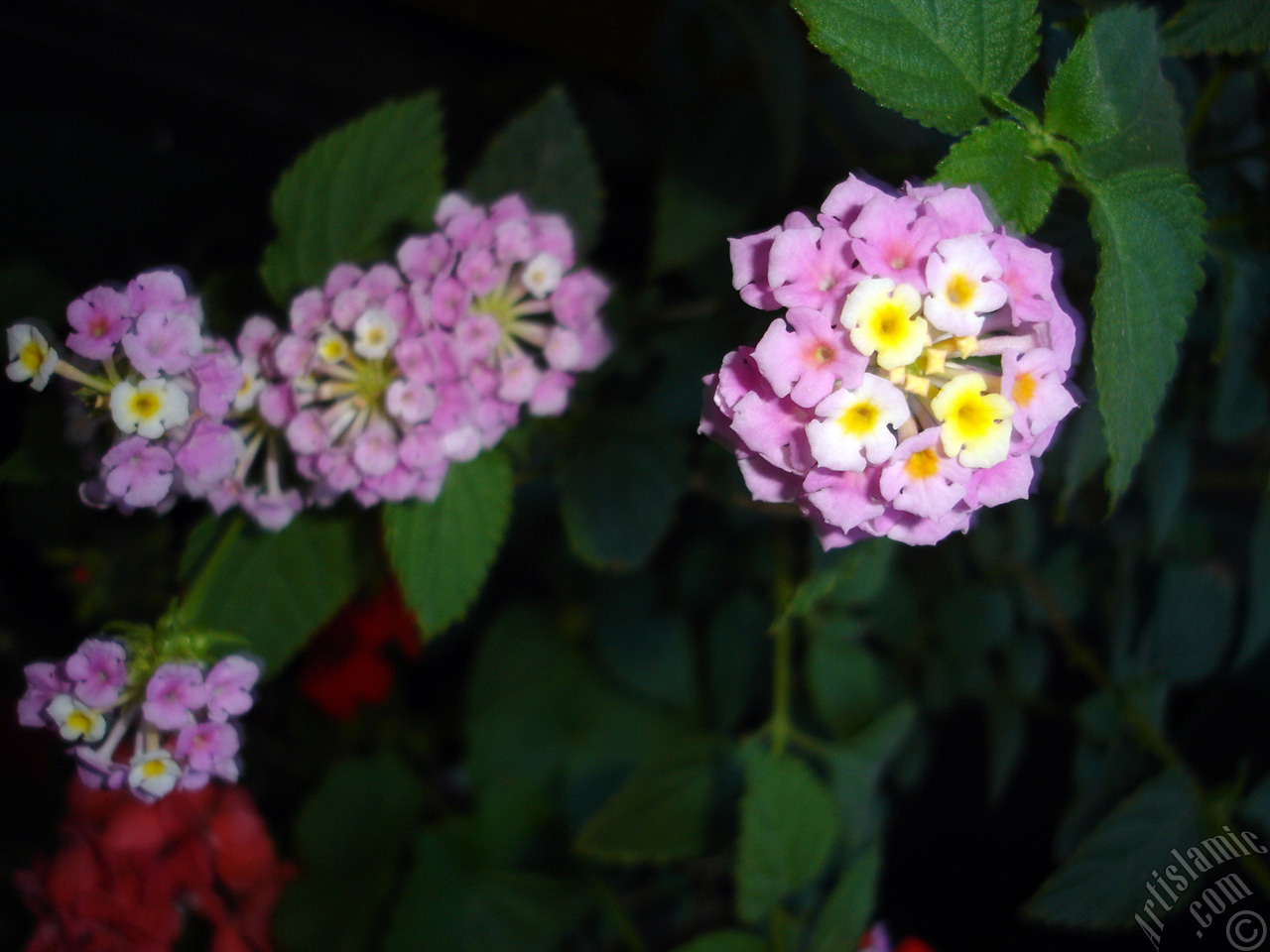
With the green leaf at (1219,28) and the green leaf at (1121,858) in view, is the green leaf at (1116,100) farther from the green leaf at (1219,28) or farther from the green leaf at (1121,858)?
the green leaf at (1121,858)

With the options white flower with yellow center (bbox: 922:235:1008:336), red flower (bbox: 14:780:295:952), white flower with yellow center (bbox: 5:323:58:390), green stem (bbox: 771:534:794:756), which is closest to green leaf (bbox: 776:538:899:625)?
green stem (bbox: 771:534:794:756)

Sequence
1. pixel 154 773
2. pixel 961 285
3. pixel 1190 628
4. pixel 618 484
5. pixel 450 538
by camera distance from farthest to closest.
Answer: pixel 1190 628, pixel 618 484, pixel 450 538, pixel 154 773, pixel 961 285

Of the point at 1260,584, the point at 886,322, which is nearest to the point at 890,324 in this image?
the point at 886,322

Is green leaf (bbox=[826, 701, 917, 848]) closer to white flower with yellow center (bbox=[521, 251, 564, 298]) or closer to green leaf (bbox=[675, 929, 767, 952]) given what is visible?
green leaf (bbox=[675, 929, 767, 952])

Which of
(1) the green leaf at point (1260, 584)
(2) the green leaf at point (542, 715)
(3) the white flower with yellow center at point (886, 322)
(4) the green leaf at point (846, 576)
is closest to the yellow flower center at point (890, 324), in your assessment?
(3) the white flower with yellow center at point (886, 322)

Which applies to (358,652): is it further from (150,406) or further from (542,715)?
(150,406)
